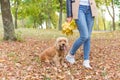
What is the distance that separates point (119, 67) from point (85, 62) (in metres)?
1.03

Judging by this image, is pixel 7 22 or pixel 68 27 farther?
pixel 7 22

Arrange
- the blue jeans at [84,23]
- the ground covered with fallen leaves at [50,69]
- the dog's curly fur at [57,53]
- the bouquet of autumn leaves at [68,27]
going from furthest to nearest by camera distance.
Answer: the bouquet of autumn leaves at [68,27], the dog's curly fur at [57,53], the blue jeans at [84,23], the ground covered with fallen leaves at [50,69]

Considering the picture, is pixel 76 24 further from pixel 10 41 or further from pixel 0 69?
pixel 10 41

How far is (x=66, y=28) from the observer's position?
8422 mm

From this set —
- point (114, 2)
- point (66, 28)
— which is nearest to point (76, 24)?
point (66, 28)

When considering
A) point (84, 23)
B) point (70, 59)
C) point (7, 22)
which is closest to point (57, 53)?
point (70, 59)

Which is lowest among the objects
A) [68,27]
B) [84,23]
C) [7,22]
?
[7,22]

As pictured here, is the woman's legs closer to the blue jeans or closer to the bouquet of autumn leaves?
the blue jeans

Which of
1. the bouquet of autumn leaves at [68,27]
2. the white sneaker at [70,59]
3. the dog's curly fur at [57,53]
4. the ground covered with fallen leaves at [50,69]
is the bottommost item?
the ground covered with fallen leaves at [50,69]

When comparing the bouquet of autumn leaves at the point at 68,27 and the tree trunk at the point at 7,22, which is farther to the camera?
the tree trunk at the point at 7,22

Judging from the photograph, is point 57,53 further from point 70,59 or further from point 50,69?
point 70,59

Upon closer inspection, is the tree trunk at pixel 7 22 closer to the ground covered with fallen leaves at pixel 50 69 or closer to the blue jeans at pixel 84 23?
the ground covered with fallen leaves at pixel 50 69

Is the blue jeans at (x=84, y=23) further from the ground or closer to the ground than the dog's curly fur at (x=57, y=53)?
further from the ground

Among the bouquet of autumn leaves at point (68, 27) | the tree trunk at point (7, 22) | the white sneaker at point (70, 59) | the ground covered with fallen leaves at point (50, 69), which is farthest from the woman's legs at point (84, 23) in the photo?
the tree trunk at point (7, 22)
